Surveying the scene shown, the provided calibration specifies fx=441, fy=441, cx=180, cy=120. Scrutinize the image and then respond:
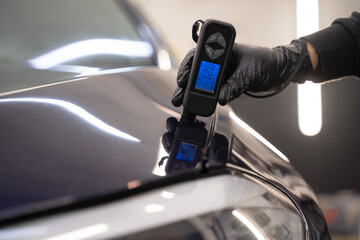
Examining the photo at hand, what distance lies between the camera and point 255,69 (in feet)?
3.33

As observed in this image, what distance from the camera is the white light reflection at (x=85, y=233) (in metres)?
0.46

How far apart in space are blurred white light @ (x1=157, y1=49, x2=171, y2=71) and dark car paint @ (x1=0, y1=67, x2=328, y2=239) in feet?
0.82

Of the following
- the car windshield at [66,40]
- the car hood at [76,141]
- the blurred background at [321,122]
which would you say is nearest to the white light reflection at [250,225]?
the car hood at [76,141]

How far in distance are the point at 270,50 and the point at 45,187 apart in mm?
753

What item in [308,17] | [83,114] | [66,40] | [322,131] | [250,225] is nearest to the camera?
[250,225]

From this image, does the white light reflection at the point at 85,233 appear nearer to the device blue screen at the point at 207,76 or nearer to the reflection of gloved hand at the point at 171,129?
the reflection of gloved hand at the point at 171,129

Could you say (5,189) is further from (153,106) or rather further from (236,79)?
(236,79)

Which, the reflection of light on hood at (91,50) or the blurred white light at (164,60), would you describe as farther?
the blurred white light at (164,60)

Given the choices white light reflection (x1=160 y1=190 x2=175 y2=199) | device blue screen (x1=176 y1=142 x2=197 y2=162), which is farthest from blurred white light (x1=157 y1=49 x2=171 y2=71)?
white light reflection (x1=160 y1=190 x2=175 y2=199)

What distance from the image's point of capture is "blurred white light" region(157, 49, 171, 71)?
1.13 meters

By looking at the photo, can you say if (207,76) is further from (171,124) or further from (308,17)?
Answer: (308,17)

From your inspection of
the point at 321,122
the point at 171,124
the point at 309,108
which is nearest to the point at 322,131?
the point at 321,122

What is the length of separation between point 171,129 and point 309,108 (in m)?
2.34

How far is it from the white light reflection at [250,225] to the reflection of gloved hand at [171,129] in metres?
0.13
